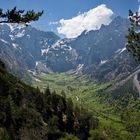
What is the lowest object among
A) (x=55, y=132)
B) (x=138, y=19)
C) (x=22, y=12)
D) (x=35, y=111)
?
(x=22, y=12)

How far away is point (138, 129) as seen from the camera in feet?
429

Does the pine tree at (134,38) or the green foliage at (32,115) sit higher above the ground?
the green foliage at (32,115)

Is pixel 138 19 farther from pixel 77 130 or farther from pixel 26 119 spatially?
pixel 77 130

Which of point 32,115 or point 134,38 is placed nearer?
point 134,38

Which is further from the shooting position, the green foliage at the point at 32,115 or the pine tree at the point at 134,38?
the green foliage at the point at 32,115

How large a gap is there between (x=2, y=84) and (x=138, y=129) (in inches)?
2054

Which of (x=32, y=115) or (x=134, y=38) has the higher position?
(x=32, y=115)

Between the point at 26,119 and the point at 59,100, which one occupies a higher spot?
the point at 59,100

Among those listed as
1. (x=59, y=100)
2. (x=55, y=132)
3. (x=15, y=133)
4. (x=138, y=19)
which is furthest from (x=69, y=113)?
(x=138, y=19)

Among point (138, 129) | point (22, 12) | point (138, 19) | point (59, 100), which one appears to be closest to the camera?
point (22, 12)

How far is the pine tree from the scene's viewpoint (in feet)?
165

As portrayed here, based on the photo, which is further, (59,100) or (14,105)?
(59,100)

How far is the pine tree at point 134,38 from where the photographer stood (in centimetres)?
5022

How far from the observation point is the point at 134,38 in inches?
1982
